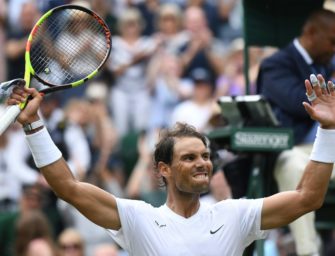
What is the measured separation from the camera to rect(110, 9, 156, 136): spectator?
1541 centimetres

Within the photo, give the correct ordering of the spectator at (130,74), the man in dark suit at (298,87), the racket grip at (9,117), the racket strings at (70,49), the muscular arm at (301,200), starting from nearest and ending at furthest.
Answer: the racket grip at (9,117)
the muscular arm at (301,200)
the racket strings at (70,49)
the man in dark suit at (298,87)
the spectator at (130,74)

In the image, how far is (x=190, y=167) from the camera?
23.0 feet

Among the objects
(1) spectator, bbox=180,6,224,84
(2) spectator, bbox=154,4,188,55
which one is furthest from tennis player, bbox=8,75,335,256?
(2) spectator, bbox=154,4,188,55

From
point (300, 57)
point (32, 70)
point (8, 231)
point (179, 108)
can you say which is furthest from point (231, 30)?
point (32, 70)

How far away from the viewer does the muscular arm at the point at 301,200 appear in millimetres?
6934

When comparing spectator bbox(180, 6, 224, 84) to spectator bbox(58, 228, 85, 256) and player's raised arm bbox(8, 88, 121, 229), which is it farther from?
player's raised arm bbox(8, 88, 121, 229)

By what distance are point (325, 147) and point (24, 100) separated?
5.59 feet

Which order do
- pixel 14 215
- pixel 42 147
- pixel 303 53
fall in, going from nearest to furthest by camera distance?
1. pixel 42 147
2. pixel 303 53
3. pixel 14 215

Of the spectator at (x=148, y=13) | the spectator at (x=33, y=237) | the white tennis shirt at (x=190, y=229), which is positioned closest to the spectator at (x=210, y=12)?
the spectator at (x=148, y=13)

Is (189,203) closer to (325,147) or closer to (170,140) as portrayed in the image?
(170,140)

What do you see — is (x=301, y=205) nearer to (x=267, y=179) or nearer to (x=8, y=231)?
(x=267, y=179)

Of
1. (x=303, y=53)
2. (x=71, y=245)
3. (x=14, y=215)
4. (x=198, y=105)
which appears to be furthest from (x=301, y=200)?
(x=198, y=105)

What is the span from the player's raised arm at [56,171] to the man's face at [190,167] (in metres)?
0.41

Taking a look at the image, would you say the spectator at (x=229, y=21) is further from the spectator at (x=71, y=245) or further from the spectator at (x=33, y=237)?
the spectator at (x=33, y=237)
